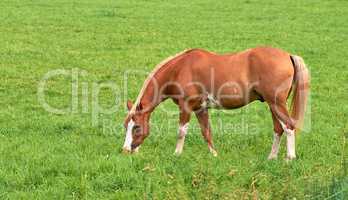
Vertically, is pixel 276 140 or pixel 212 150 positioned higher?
pixel 276 140

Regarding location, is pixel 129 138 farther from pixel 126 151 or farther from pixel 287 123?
pixel 287 123

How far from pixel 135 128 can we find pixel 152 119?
94.7 inches

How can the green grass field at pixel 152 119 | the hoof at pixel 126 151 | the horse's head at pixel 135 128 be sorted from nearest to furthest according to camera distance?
the green grass field at pixel 152 119 < the hoof at pixel 126 151 < the horse's head at pixel 135 128

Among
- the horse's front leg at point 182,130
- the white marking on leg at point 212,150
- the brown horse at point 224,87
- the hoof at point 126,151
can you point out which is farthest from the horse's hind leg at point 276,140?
the hoof at point 126,151

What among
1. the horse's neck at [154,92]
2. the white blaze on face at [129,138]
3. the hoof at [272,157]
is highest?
the horse's neck at [154,92]

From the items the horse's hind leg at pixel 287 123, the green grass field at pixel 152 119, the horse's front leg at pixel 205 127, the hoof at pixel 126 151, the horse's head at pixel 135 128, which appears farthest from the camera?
the horse's front leg at pixel 205 127

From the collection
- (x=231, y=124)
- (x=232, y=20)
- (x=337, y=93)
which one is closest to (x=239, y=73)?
(x=231, y=124)

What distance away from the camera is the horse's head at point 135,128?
8.74m

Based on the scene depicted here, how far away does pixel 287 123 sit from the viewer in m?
8.44

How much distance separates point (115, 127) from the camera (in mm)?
10492

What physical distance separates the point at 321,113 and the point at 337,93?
76.0 inches

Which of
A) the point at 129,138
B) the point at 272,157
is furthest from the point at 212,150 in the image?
the point at 129,138

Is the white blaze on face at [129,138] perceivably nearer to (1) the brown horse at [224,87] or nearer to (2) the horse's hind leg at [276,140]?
(1) the brown horse at [224,87]

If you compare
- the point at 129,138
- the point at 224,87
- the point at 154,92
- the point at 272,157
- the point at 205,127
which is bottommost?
the point at 272,157
